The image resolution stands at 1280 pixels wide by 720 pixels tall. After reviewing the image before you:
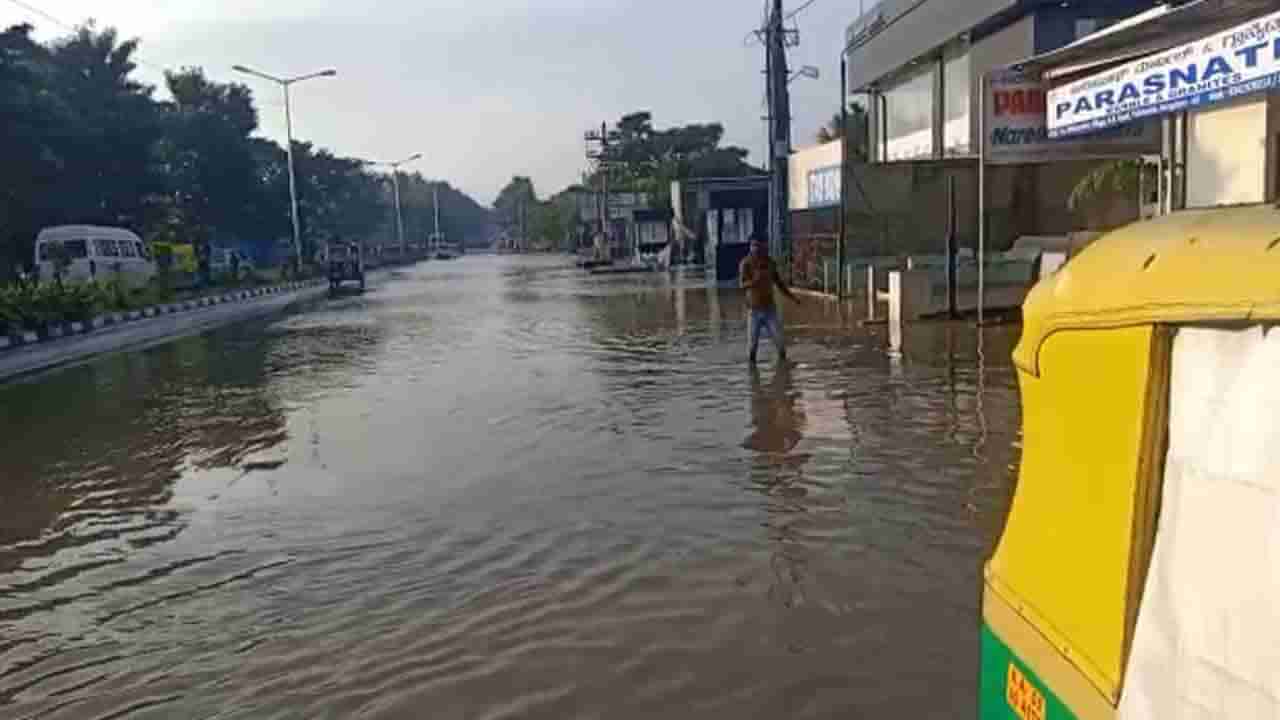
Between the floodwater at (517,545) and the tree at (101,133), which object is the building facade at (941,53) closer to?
the floodwater at (517,545)

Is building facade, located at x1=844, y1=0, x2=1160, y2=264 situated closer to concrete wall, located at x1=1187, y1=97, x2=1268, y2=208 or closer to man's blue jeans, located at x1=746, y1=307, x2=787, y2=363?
concrete wall, located at x1=1187, y1=97, x2=1268, y2=208

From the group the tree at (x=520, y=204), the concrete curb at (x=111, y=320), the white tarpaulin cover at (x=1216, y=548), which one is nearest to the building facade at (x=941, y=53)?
the concrete curb at (x=111, y=320)

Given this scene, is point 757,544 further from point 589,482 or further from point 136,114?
point 136,114

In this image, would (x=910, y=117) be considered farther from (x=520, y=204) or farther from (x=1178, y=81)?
(x=520, y=204)

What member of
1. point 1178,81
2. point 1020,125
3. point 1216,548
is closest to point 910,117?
point 1020,125

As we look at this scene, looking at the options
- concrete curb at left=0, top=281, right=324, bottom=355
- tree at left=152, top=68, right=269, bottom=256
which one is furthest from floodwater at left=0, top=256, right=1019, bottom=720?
tree at left=152, top=68, right=269, bottom=256

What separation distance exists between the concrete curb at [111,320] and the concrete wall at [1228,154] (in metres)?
18.5

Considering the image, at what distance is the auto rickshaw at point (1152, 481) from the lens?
184cm

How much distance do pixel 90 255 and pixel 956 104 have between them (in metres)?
27.8

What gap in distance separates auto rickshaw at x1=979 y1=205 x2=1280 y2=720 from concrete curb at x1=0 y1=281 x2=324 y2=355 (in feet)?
67.0

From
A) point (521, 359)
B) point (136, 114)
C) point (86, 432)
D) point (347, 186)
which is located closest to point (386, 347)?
point (521, 359)

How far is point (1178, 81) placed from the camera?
10.1 metres

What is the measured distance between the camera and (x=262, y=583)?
642cm

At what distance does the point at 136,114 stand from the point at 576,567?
43514 millimetres
